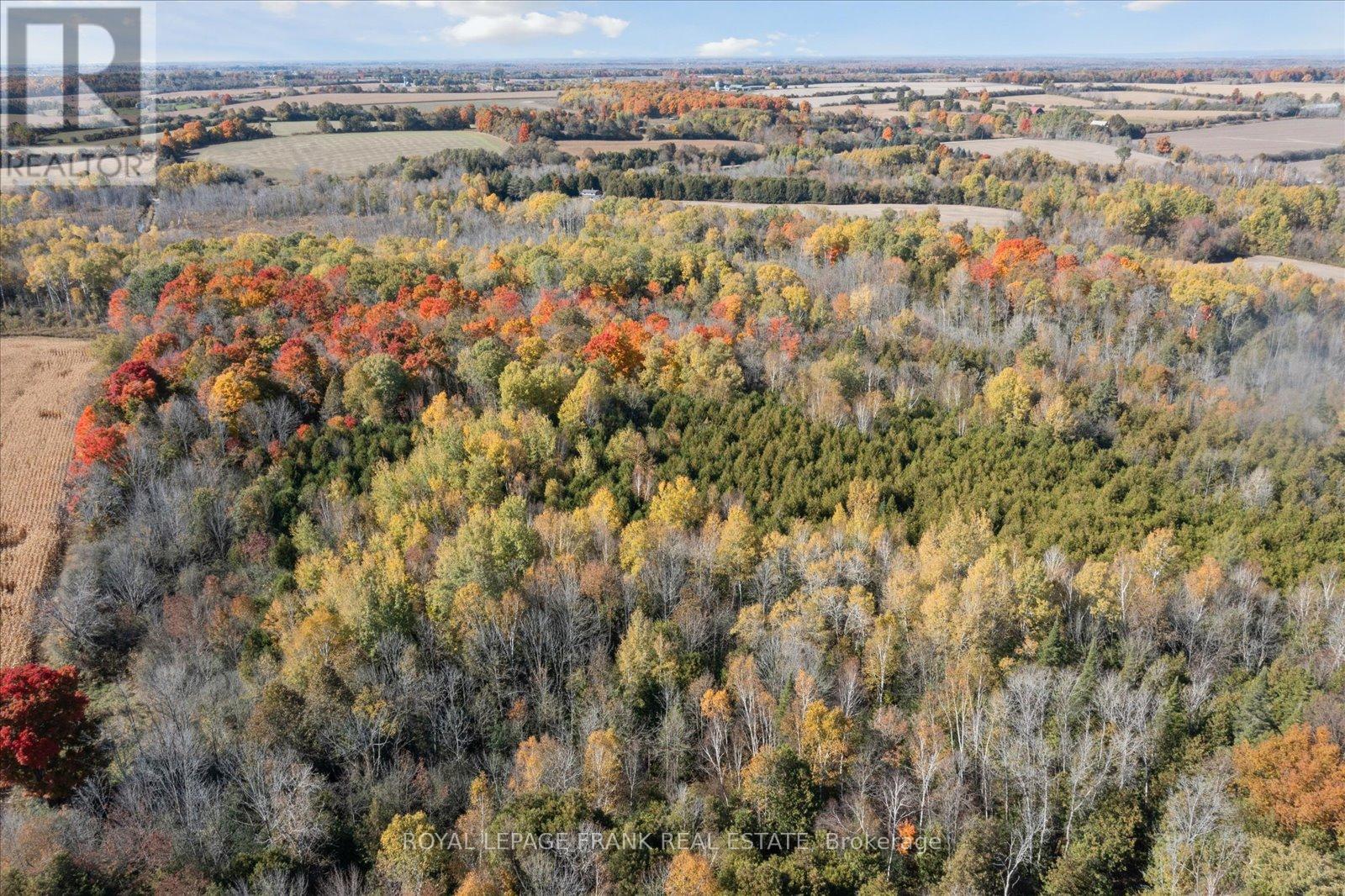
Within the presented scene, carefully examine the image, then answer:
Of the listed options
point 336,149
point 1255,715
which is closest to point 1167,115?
point 336,149

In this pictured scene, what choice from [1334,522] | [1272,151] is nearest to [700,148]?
[1272,151]

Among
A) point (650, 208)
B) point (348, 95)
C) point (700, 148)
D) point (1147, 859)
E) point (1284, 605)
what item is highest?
point (348, 95)

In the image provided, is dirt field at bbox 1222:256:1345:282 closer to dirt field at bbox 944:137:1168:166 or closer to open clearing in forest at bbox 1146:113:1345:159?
dirt field at bbox 944:137:1168:166

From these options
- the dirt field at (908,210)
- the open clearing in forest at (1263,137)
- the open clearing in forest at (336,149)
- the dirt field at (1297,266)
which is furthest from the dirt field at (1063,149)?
the open clearing in forest at (336,149)

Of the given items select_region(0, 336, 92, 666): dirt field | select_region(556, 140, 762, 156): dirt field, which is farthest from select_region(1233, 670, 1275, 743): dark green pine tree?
select_region(556, 140, 762, 156): dirt field

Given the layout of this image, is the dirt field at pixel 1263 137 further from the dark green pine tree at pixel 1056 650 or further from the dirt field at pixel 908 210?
the dark green pine tree at pixel 1056 650

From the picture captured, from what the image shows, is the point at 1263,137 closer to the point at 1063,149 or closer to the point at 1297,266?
the point at 1063,149

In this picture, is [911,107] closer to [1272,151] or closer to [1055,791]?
[1272,151]
